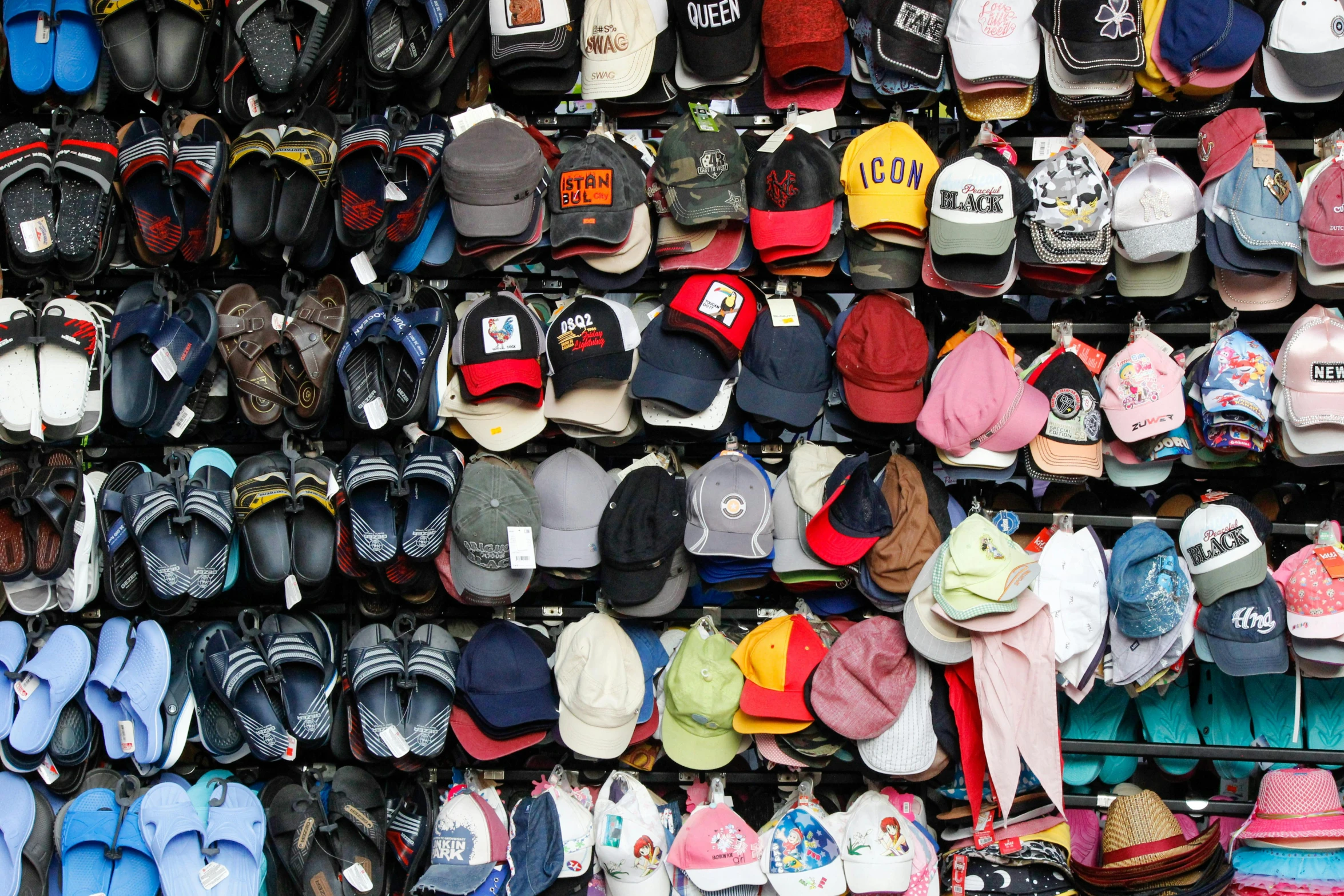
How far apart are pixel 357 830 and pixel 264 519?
923 millimetres

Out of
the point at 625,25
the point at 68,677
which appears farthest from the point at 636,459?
the point at 68,677

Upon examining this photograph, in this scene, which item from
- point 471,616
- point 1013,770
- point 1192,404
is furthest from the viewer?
point 471,616

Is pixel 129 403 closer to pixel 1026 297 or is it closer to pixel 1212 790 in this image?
pixel 1026 297

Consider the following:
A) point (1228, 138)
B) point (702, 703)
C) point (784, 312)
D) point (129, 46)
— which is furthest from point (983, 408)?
point (129, 46)

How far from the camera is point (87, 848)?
317 centimetres

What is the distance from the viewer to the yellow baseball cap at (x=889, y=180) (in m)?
3.16

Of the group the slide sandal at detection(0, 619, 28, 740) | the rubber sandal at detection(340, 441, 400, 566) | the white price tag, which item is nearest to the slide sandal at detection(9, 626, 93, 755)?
the slide sandal at detection(0, 619, 28, 740)

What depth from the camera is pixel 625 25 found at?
325 cm

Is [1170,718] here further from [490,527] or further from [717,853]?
[490,527]

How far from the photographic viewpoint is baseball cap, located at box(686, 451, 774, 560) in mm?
3148

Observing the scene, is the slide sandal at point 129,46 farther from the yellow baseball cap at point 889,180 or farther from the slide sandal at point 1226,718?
the slide sandal at point 1226,718

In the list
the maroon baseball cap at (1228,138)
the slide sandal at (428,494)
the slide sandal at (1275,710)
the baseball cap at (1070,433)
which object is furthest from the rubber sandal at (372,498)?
the slide sandal at (1275,710)

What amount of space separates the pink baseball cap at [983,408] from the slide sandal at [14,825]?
2707 mm

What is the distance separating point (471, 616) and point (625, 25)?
180 cm
